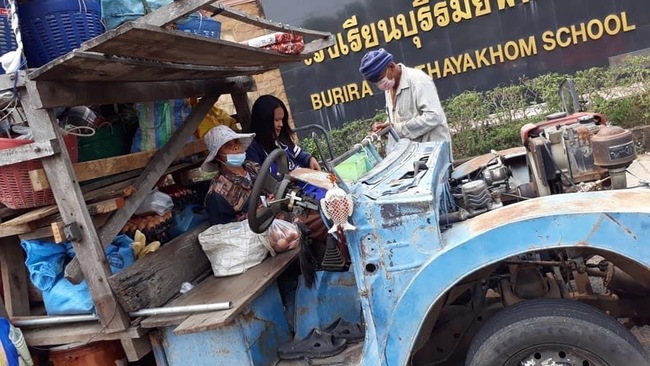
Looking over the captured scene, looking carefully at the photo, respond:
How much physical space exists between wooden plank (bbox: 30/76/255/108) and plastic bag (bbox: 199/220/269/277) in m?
0.96

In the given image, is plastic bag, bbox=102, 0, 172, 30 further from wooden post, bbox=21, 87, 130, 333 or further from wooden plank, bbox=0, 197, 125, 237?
wooden plank, bbox=0, 197, 125, 237

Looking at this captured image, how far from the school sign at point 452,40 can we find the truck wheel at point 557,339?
24.4 feet

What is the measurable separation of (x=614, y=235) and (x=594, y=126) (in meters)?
0.91

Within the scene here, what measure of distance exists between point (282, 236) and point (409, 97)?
1753 millimetres

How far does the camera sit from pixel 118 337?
2885mm

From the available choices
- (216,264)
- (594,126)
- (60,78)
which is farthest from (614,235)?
(60,78)

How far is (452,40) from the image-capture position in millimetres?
9266

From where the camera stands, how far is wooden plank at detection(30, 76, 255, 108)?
2686 mm

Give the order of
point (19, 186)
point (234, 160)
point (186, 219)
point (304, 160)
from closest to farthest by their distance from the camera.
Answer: point (19, 186), point (234, 160), point (186, 219), point (304, 160)

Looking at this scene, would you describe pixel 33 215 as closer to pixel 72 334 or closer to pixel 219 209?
pixel 72 334

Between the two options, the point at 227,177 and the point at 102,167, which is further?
the point at 227,177

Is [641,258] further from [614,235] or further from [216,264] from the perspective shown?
[216,264]

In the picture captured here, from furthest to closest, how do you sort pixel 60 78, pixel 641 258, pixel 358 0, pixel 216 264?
pixel 358 0 → pixel 216 264 → pixel 60 78 → pixel 641 258

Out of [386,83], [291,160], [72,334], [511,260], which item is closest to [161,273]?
[72,334]
